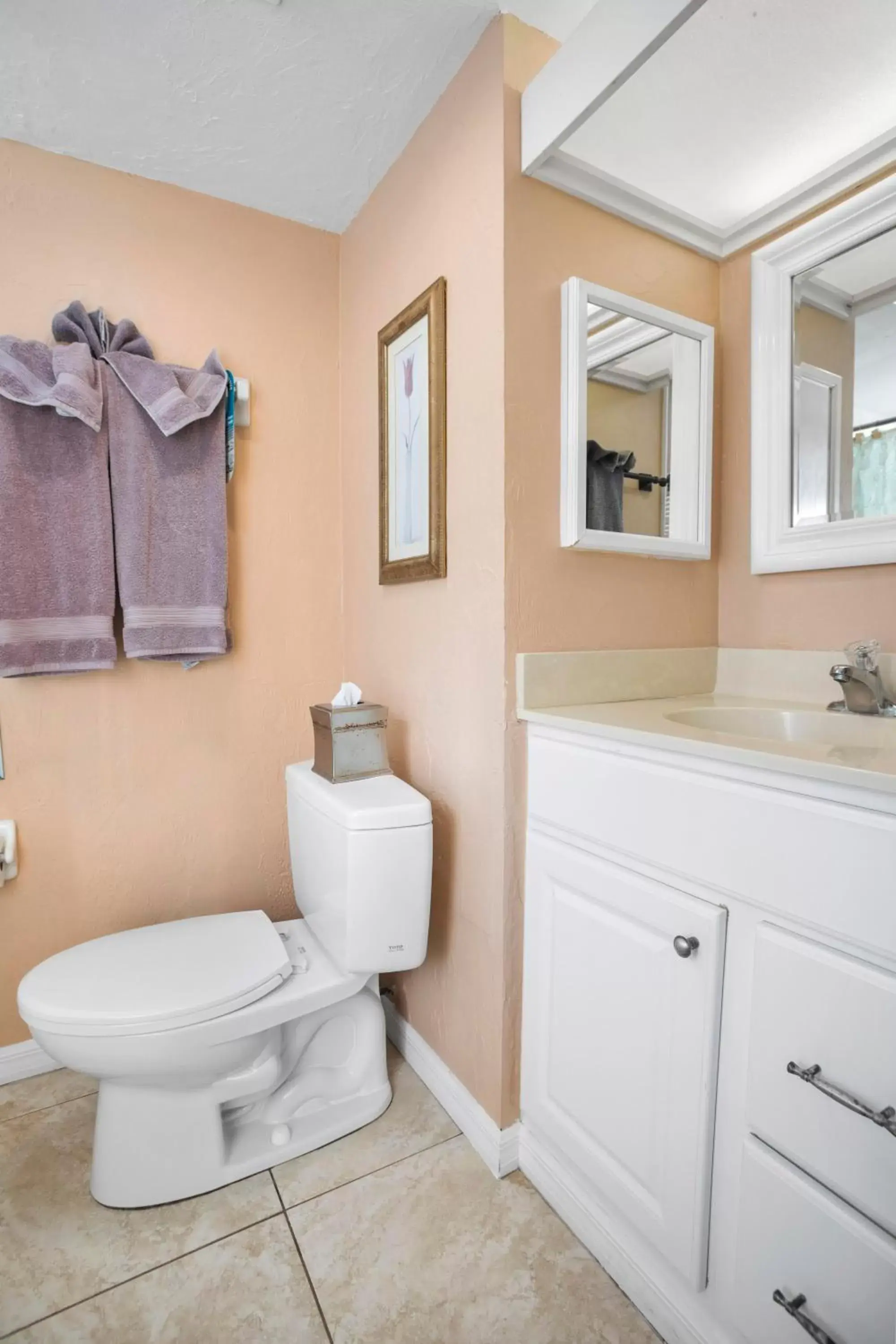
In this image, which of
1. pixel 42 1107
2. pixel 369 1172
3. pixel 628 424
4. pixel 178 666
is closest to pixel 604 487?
pixel 628 424

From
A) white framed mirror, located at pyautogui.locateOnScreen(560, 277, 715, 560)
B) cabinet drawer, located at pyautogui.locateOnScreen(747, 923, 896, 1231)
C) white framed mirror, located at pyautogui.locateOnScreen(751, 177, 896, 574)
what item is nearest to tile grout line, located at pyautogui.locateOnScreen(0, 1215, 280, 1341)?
cabinet drawer, located at pyautogui.locateOnScreen(747, 923, 896, 1231)

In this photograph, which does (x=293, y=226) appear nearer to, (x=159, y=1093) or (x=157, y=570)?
(x=157, y=570)

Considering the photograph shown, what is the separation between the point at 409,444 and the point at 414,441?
0.02m

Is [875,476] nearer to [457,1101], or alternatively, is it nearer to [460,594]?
[460,594]

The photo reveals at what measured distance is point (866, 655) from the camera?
46.2 inches

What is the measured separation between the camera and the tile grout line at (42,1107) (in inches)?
55.6

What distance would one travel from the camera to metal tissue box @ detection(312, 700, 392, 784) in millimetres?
1397

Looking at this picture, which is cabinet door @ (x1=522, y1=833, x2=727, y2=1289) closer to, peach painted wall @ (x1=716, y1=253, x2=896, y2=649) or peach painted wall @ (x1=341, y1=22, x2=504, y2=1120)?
peach painted wall @ (x1=341, y1=22, x2=504, y2=1120)

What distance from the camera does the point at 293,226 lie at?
5.68 ft

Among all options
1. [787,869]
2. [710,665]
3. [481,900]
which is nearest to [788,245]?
[710,665]

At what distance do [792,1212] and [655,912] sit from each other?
359mm

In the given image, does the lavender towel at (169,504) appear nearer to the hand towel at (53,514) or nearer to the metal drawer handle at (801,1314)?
the hand towel at (53,514)

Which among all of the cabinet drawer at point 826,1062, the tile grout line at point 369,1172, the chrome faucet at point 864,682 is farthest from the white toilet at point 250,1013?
the chrome faucet at point 864,682

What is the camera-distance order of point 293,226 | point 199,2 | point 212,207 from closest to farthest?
point 199,2 < point 212,207 < point 293,226
